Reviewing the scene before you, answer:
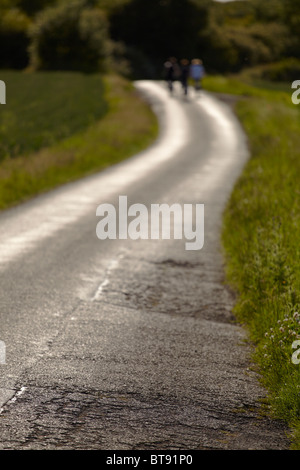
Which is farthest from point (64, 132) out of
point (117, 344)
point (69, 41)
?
point (69, 41)

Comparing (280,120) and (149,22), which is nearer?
(280,120)

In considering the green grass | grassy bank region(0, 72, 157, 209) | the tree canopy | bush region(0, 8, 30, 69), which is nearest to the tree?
the tree canopy

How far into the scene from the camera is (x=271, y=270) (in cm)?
866

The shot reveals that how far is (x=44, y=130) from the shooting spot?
3105 centimetres

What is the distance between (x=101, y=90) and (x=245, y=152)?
1009 inches

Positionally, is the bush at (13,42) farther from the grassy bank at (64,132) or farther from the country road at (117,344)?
the country road at (117,344)

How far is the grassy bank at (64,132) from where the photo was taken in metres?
19.3

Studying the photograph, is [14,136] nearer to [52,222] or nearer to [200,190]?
[200,190]

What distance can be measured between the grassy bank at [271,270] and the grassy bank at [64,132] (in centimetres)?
565

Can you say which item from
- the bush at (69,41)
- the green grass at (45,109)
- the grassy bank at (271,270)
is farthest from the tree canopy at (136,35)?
the grassy bank at (271,270)

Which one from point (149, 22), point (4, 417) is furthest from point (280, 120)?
point (149, 22)

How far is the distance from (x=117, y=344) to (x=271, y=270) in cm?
239

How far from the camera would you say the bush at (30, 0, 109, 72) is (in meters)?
76.0
